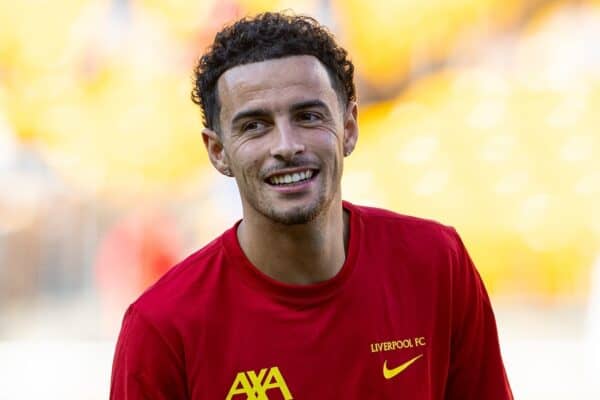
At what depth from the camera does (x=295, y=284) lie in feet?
6.83

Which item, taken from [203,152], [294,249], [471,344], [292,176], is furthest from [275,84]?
[203,152]

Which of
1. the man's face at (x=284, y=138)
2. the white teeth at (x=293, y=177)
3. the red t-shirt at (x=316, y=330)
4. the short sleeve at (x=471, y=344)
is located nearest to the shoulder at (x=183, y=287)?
the red t-shirt at (x=316, y=330)

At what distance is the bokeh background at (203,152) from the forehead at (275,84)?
309 cm

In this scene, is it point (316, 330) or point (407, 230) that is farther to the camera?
point (407, 230)

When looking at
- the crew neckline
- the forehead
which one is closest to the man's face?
the forehead

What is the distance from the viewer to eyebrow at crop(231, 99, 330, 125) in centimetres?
198

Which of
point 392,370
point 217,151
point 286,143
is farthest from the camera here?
point 217,151

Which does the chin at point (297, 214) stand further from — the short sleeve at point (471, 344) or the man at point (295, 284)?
the short sleeve at point (471, 344)

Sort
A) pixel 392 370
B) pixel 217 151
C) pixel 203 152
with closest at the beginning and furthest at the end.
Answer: pixel 392 370 < pixel 217 151 < pixel 203 152

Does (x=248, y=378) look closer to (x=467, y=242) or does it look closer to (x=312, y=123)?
(x=312, y=123)

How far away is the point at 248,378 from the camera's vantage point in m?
2.00

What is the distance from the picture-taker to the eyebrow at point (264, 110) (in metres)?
1.98

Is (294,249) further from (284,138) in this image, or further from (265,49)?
(265,49)

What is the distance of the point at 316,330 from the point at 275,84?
1.72ft
